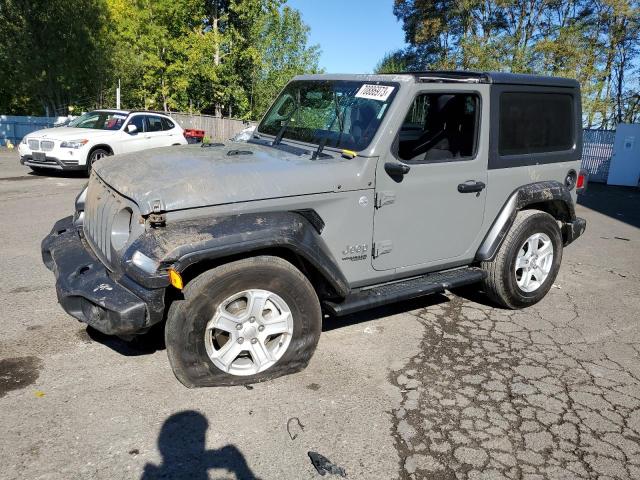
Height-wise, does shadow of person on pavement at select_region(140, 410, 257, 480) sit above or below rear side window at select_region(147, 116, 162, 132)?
below

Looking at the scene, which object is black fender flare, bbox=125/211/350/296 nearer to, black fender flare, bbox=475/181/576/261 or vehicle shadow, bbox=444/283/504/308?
black fender flare, bbox=475/181/576/261

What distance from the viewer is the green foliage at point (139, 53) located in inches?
888

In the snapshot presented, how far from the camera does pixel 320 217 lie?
3398mm

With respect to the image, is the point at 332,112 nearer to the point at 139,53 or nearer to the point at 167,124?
the point at 167,124

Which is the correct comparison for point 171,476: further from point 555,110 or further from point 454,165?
point 555,110

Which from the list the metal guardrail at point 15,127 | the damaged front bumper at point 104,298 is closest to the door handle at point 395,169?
the damaged front bumper at point 104,298

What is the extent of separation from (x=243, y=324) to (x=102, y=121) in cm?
1100

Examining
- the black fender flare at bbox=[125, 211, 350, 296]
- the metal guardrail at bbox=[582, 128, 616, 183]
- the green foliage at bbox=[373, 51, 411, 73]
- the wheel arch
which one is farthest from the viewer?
the green foliage at bbox=[373, 51, 411, 73]

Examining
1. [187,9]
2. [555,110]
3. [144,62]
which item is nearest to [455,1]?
[187,9]

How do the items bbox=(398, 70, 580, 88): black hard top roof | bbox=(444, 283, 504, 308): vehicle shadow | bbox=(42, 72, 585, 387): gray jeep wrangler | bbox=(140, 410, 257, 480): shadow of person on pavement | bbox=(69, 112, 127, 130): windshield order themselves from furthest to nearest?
bbox=(69, 112, 127, 130): windshield, bbox=(444, 283, 504, 308): vehicle shadow, bbox=(398, 70, 580, 88): black hard top roof, bbox=(42, 72, 585, 387): gray jeep wrangler, bbox=(140, 410, 257, 480): shadow of person on pavement

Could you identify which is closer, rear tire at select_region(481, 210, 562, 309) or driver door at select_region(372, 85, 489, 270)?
driver door at select_region(372, 85, 489, 270)

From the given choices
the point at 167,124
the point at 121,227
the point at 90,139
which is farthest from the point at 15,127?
the point at 121,227

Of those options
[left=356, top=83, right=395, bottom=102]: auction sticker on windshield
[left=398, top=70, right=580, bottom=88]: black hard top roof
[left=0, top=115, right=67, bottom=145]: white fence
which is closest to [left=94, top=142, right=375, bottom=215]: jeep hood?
[left=356, top=83, right=395, bottom=102]: auction sticker on windshield

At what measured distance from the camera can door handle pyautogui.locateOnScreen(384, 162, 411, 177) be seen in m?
3.59
